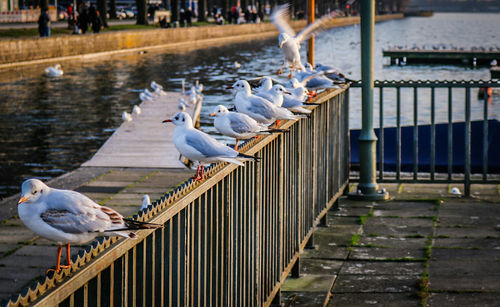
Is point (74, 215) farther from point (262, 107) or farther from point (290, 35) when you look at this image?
point (290, 35)

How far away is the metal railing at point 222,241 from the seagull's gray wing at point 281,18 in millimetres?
3341

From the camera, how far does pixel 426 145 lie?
44.8 ft

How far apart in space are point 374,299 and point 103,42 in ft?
128

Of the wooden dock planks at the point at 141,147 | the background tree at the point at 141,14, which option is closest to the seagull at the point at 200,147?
the wooden dock planks at the point at 141,147

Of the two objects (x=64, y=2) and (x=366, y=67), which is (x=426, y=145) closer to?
(x=366, y=67)

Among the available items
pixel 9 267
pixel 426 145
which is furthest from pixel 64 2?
pixel 9 267

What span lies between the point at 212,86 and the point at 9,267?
2500 cm

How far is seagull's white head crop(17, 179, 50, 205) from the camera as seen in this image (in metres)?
3.05

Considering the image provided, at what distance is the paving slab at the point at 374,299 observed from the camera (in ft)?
18.1

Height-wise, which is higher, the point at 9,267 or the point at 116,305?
the point at 116,305

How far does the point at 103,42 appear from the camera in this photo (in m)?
43.3

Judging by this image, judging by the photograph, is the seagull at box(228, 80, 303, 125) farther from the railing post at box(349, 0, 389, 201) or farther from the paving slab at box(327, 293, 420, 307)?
the railing post at box(349, 0, 389, 201)

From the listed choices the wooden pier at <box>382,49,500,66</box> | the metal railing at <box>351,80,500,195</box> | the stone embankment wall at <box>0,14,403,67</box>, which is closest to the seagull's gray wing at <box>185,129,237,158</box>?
the metal railing at <box>351,80,500,195</box>

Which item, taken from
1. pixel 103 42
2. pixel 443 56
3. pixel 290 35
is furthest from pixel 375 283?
pixel 443 56
